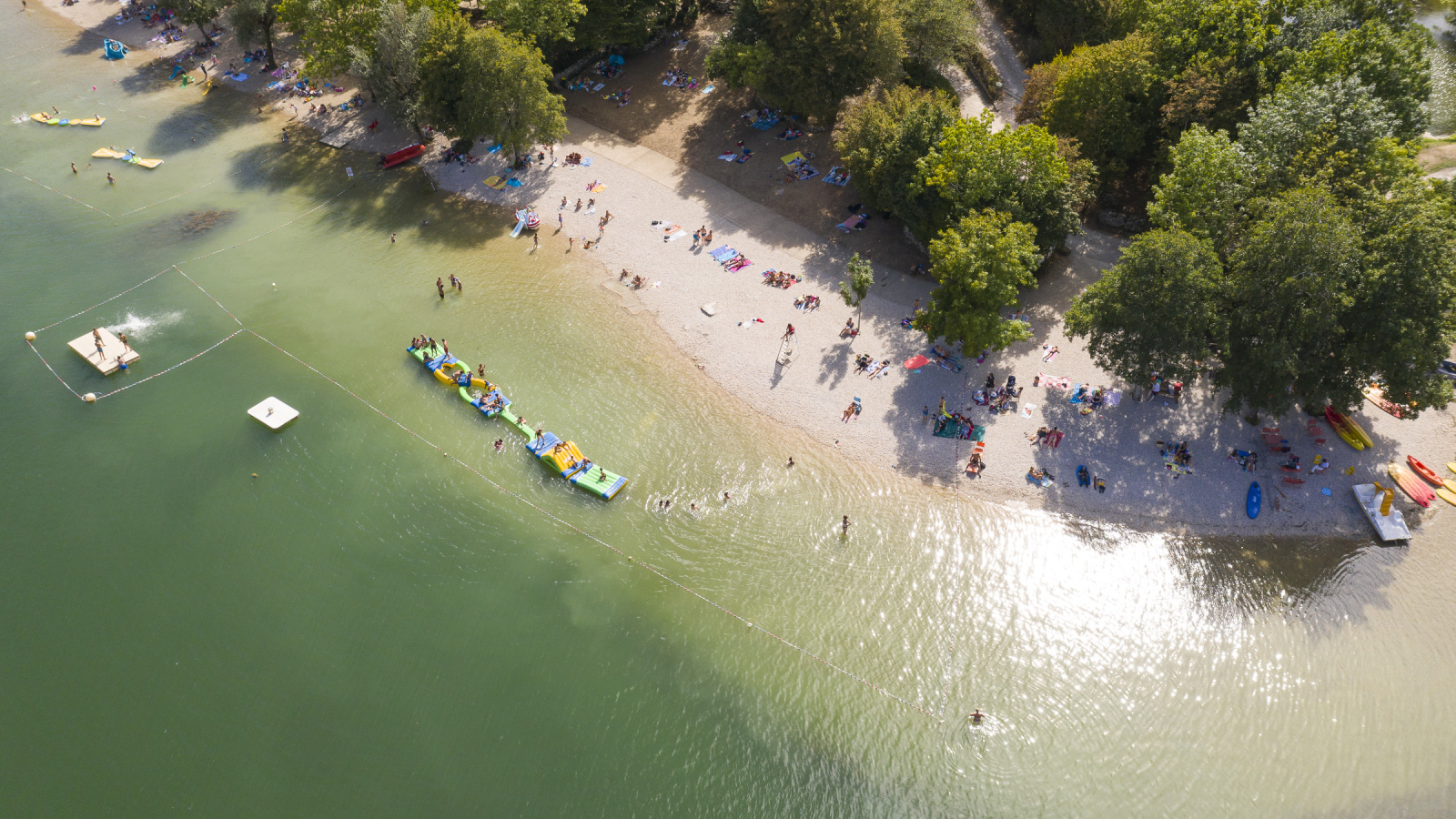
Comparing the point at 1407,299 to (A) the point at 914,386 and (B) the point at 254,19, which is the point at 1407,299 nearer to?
(A) the point at 914,386

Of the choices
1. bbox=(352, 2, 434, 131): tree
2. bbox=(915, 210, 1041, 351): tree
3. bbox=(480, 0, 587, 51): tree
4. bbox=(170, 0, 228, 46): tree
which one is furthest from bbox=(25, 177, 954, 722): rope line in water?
bbox=(170, 0, 228, 46): tree

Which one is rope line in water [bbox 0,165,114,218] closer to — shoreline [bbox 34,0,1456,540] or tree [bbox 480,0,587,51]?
shoreline [bbox 34,0,1456,540]

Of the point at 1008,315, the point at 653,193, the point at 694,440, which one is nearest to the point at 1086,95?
the point at 1008,315

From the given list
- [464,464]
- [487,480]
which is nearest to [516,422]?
[464,464]

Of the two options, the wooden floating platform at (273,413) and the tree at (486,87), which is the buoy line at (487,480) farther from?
the tree at (486,87)

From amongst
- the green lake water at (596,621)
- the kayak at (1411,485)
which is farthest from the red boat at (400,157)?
the kayak at (1411,485)
